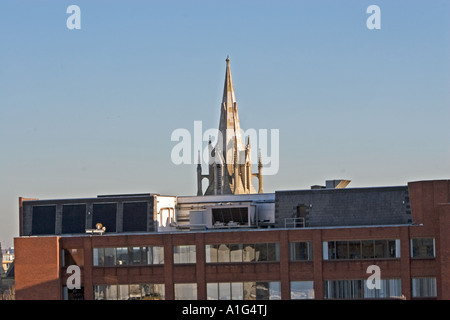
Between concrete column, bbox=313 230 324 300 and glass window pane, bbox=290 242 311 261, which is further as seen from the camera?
glass window pane, bbox=290 242 311 261

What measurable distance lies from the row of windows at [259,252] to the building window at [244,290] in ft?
5.54

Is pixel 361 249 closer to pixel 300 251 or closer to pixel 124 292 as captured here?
pixel 300 251

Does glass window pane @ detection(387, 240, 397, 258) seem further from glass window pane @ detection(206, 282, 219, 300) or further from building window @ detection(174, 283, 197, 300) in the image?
building window @ detection(174, 283, 197, 300)

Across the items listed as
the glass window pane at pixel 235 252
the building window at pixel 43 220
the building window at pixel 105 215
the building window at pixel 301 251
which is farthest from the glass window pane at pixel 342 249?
the building window at pixel 43 220

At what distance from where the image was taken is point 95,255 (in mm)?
60062

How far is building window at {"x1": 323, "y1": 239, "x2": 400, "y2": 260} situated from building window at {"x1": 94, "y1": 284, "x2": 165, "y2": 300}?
12656 mm

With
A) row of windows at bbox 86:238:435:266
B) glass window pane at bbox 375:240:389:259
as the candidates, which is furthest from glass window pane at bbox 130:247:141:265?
glass window pane at bbox 375:240:389:259

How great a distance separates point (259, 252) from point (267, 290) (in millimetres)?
2810

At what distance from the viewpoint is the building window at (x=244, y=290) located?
58.6 m

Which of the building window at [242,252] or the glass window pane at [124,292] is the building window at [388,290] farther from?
the glass window pane at [124,292]

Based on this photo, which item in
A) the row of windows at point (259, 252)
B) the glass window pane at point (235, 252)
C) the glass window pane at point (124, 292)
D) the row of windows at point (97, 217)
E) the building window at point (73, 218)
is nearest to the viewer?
the row of windows at point (259, 252)

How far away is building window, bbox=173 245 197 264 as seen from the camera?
5956 centimetres
